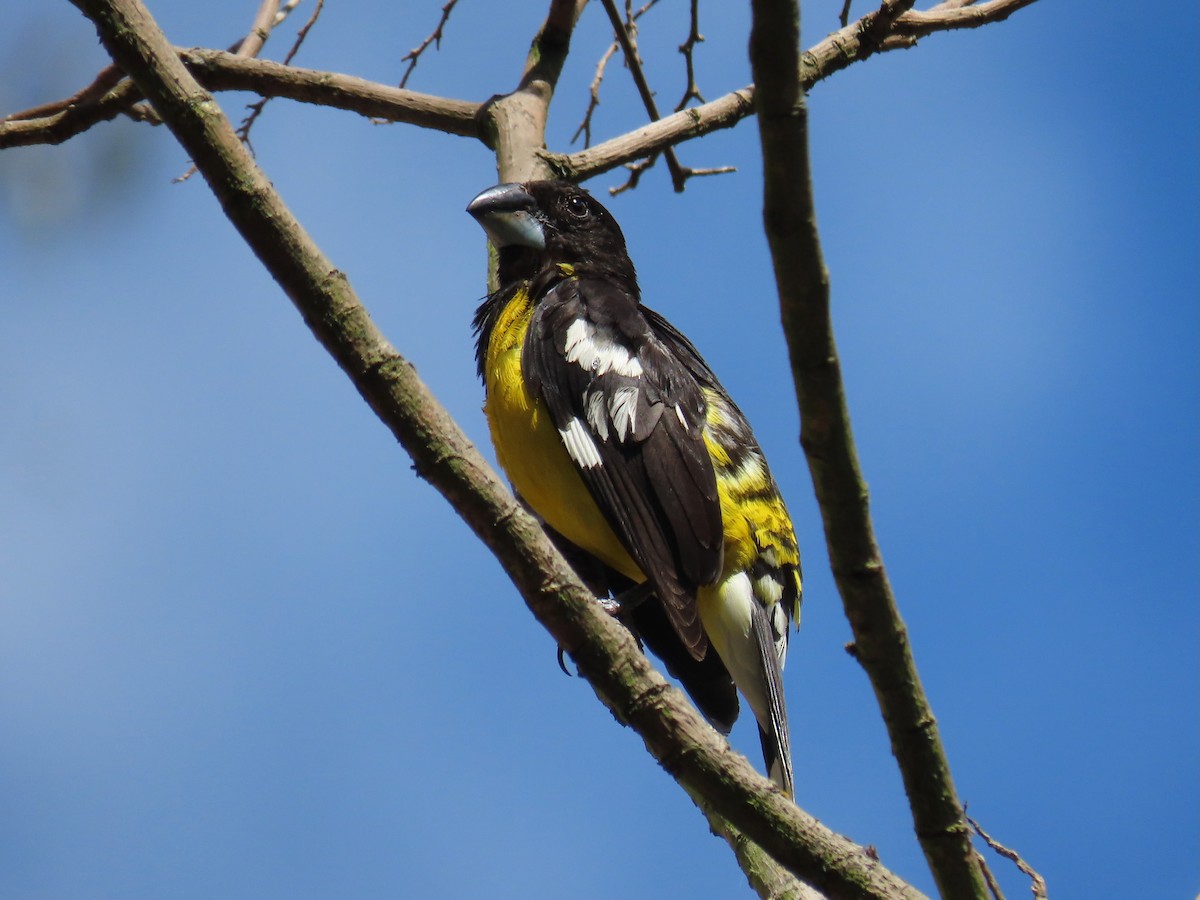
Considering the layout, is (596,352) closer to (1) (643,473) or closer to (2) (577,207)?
(1) (643,473)

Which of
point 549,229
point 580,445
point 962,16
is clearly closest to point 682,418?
point 580,445

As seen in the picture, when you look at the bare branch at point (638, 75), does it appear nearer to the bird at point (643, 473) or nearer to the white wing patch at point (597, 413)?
the bird at point (643, 473)

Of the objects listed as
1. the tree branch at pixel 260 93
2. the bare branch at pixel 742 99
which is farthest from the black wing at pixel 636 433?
the tree branch at pixel 260 93

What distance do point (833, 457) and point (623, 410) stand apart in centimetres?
242

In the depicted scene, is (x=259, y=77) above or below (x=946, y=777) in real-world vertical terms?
above

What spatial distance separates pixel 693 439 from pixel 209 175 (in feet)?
8.25

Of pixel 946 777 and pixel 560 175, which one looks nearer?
pixel 946 777

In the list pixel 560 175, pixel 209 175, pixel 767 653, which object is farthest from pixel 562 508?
pixel 209 175

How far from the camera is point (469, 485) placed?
2398 millimetres

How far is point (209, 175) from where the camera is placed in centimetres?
235

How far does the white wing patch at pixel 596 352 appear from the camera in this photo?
447cm

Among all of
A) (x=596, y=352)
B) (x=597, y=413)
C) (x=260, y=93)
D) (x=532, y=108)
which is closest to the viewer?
(x=597, y=413)

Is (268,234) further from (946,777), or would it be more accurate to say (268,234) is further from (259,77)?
(259,77)

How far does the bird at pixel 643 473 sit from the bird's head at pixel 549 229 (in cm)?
1
